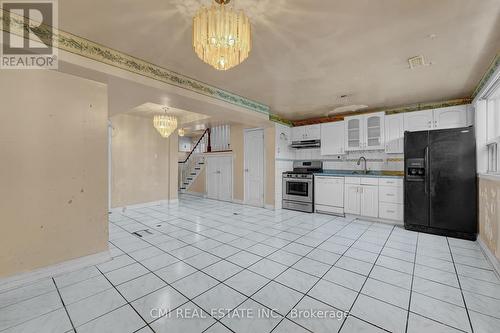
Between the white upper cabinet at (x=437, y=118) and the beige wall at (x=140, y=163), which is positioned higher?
the white upper cabinet at (x=437, y=118)

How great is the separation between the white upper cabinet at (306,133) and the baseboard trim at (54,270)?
504 centimetres

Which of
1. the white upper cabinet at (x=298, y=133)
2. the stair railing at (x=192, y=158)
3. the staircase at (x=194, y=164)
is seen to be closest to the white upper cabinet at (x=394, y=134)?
the white upper cabinet at (x=298, y=133)

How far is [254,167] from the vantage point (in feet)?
20.8

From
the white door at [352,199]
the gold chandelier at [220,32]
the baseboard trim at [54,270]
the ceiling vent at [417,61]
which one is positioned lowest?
the baseboard trim at [54,270]

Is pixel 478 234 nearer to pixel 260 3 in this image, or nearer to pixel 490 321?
pixel 490 321

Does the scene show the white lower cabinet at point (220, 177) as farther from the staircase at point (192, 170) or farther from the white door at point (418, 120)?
the white door at point (418, 120)

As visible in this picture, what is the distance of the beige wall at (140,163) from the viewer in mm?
5406

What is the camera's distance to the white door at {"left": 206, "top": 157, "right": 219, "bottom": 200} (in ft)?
24.2

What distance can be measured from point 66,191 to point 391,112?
5.91 metres

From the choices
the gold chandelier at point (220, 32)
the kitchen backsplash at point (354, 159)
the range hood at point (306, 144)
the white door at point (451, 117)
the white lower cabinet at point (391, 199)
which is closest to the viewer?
the gold chandelier at point (220, 32)

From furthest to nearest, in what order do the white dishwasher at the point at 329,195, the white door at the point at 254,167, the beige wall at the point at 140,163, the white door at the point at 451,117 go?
the white door at the point at 254,167, the beige wall at the point at 140,163, the white dishwasher at the point at 329,195, the white door at the point at 451,117

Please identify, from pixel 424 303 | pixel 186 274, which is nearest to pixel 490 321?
pixel 424 303

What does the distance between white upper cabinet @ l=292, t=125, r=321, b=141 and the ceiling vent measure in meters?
2.94

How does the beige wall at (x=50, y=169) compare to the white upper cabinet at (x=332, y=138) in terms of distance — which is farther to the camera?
the white upper cabinet at (x=332, y=138)
